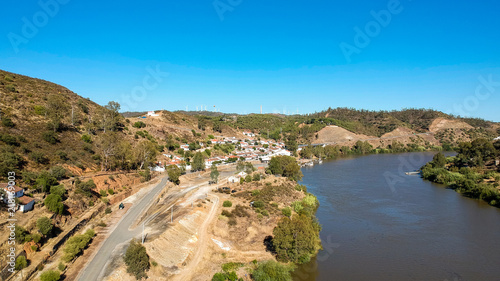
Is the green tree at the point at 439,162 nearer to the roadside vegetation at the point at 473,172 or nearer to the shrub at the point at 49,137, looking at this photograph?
the roadside vegetation at the point at 473,172

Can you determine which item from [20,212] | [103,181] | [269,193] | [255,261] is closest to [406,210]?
[269,193]

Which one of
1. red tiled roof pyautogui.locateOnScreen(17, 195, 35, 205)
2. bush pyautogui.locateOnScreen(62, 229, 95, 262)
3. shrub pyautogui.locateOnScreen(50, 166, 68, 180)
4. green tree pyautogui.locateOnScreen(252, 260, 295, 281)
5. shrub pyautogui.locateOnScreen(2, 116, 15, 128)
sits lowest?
green tree pyautogui.locateOnScreen(252, 260, 295, 281)

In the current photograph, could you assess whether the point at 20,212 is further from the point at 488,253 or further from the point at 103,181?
the point at 488,253

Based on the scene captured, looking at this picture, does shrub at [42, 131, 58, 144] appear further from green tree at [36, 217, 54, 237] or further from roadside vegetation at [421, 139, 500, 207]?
roadside vegetation at [421, 139, 500, 207]

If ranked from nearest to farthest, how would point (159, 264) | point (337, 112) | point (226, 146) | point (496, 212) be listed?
point (159, 264) → point (496, 212) → point (226, 146) → point (337, 112)

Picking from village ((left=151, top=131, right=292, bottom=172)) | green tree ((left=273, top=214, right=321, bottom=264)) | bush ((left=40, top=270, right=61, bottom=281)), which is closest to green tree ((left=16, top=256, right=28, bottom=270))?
bush ((left=40, top=270, right=61, bottom=281))

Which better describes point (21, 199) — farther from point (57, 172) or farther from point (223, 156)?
point (223, 156)

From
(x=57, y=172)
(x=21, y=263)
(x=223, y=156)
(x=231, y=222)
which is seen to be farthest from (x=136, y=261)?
(x=223, y=156)
